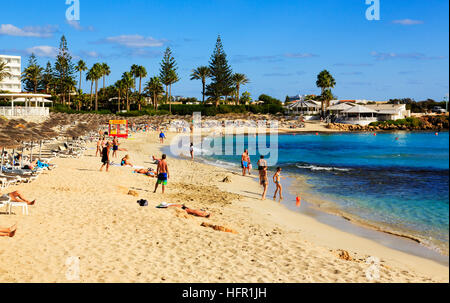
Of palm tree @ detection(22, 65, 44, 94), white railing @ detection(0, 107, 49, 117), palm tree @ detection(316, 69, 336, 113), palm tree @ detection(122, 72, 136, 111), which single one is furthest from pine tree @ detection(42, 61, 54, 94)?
palm tree @ detection(316, 69, 336, 113)

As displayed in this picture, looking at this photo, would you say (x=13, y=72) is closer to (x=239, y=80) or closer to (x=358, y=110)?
(x=239, y=80)

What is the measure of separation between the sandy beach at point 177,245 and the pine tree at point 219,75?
207 ft

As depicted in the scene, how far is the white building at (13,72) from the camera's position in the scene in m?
75.9

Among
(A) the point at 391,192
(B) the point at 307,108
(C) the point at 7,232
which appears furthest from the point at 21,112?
(B) the point at 307,108

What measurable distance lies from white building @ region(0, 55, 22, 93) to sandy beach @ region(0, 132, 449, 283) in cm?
7500

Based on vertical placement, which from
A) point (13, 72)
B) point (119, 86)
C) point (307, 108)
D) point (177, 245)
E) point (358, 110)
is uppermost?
point (13, 72)

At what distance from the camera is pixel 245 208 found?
1112 cm

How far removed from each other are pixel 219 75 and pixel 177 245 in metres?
68.1

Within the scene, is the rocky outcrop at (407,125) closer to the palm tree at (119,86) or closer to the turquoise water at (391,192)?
the palm tree at (119,86)

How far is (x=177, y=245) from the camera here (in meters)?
7.07

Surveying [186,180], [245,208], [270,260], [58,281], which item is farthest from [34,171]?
[270,260]
